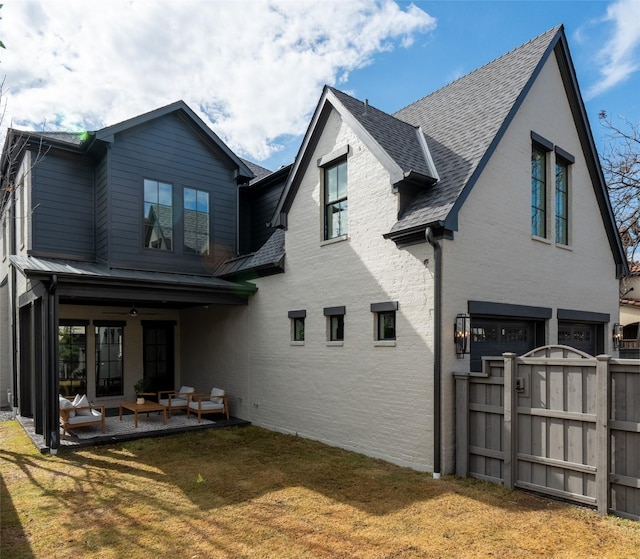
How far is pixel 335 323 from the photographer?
941 cm

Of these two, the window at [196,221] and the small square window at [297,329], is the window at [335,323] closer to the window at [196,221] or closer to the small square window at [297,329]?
the small square window at [297,329]

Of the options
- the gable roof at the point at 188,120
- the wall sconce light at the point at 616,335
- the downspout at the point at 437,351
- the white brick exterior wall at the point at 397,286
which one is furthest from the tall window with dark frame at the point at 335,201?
the wall sconce light at the point at 616,335

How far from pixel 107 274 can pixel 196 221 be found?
3578mm

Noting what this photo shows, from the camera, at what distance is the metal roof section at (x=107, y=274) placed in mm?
8812

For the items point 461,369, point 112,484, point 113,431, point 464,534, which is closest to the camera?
point 464,534

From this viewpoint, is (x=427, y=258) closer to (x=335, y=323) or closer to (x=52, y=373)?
(x=335, y=323)

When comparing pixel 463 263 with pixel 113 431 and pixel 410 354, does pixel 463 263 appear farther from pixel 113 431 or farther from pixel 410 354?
pixel 113 431

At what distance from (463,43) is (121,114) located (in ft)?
29.2

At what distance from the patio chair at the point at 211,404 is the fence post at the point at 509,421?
7.38 metres

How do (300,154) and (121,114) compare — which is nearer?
(300,154)

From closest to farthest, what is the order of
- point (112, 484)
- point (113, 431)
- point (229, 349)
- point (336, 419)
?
point (112, 484) < point (336, 419) < point (113, 431) < point (229, 349)

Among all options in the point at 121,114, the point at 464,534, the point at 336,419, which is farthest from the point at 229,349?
→ the point at 464,534

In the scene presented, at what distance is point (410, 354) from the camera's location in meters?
7.52

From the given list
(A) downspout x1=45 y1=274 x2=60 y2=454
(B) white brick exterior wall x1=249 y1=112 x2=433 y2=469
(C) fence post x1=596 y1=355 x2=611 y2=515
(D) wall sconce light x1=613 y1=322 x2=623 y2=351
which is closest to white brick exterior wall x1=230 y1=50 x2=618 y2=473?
(B) white brick exterior wall x1=249 y1=112 x2=433 y2=469
